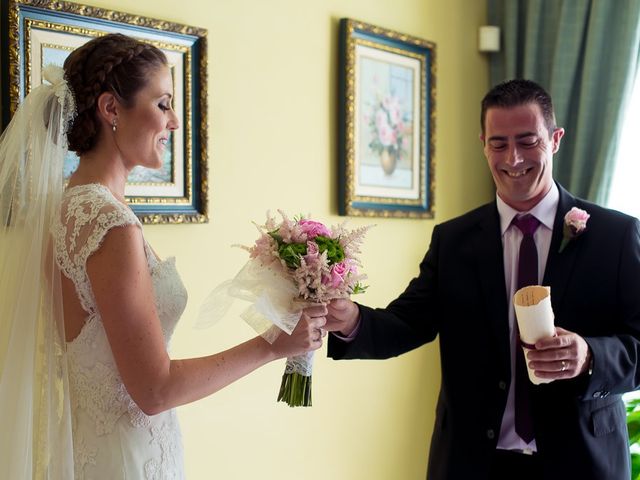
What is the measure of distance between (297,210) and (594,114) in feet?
5.42

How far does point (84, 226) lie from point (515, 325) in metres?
1.25

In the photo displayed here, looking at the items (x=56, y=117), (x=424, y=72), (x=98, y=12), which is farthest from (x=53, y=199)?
(x=424, y=72)

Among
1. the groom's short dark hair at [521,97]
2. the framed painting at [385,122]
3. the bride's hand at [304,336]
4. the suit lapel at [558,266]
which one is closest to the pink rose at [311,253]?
the bride's hand at [304,336]

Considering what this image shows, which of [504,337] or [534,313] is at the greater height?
[534,313]

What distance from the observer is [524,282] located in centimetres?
241

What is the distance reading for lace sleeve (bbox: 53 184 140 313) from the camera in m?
1.92

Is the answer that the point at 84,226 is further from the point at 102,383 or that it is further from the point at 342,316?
the point at 342,316

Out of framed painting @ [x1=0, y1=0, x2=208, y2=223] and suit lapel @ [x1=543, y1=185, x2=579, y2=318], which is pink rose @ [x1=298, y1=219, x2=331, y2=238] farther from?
framed painting @ [x1=0, y1=0, x2=208, y2=223]

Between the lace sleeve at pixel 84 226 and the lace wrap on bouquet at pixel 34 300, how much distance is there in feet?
0.21

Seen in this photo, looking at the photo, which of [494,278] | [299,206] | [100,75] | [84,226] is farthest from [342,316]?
[299,206]

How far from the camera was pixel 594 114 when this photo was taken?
4137mm

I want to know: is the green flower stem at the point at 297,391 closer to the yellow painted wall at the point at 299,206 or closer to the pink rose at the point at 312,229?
the pink rose at the point at 312,229

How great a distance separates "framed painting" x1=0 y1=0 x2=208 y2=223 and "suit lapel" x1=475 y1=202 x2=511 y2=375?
3.65 feet

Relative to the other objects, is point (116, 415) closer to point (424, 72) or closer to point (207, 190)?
point (207, 190)
